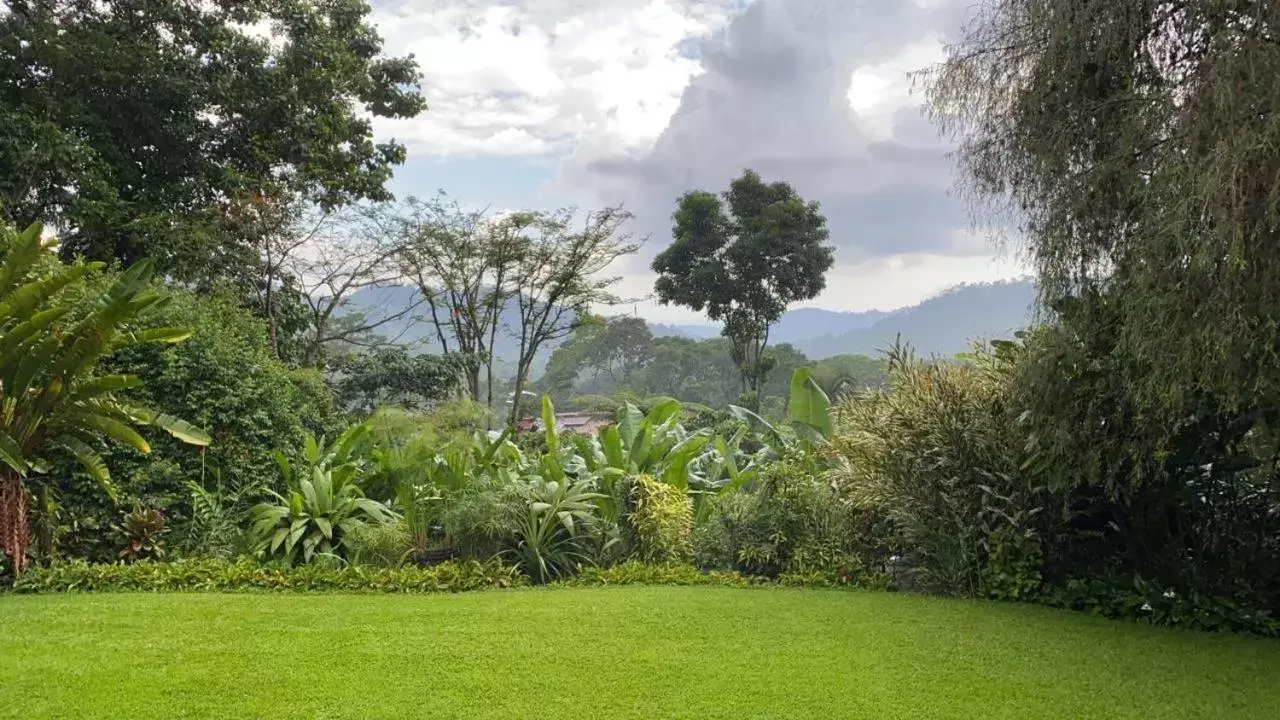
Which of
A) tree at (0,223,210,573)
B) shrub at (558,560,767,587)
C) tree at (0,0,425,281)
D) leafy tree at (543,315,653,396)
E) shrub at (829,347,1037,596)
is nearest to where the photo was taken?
shrub at (829,347,1037,596)

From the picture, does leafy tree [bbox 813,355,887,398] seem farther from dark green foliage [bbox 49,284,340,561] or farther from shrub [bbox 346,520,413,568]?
shrub [bbox 346,520,413,568]

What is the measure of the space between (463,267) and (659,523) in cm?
911

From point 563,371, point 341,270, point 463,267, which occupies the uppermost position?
point 463,267

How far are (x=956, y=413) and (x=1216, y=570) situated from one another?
1.69m

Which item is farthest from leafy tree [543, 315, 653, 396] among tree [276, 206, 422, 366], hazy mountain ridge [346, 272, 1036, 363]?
tree [276, 206, 422, 366]

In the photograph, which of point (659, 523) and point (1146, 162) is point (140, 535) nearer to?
point (659, 523)

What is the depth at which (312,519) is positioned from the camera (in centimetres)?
640

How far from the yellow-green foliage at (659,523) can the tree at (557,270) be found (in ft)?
26.4

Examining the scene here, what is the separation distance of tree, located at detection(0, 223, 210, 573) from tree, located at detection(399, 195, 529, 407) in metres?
7.69

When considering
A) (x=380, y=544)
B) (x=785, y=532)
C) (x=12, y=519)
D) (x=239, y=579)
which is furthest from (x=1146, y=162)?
(x=12, y=519)

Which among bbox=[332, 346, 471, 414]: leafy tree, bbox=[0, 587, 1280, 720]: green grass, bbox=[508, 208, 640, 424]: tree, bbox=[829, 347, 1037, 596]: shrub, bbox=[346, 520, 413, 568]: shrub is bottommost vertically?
bbox=[0, 587, 1280, 720]: green grass

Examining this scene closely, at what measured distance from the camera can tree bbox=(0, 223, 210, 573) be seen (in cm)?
543

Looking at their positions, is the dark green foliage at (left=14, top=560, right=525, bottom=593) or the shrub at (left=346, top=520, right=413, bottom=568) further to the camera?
the shrub at (left=346, top=520, right=413, bottom=568)

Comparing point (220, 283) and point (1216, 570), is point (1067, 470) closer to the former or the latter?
point (1216, 570)
